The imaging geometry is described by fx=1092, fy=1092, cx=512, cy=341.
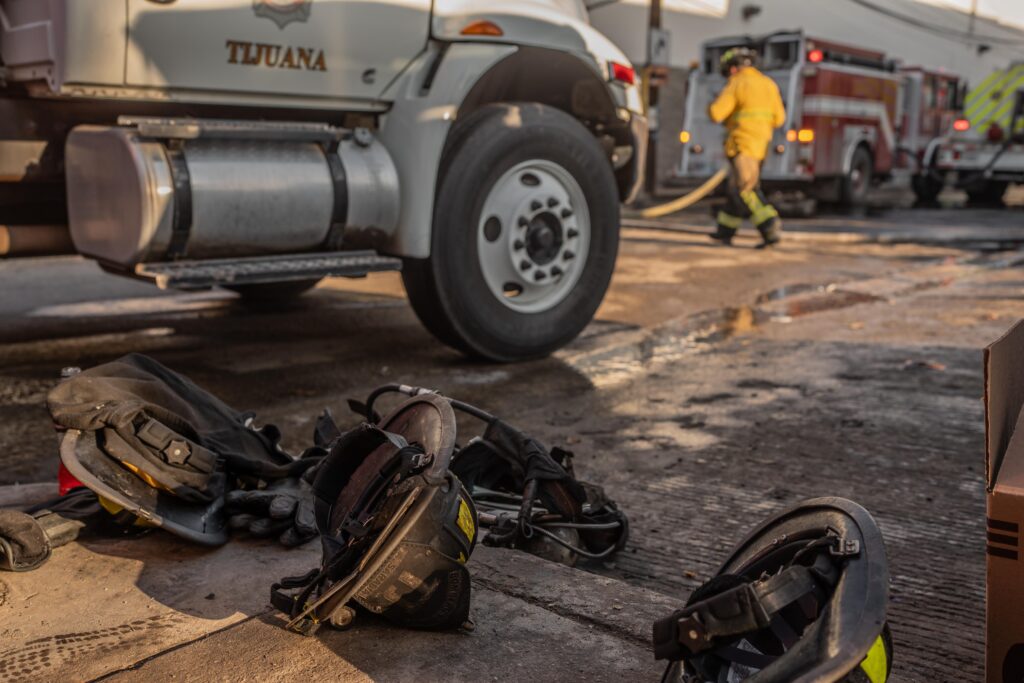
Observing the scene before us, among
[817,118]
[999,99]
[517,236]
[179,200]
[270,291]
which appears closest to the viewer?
[179,200]

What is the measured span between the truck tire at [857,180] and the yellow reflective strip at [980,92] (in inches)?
147

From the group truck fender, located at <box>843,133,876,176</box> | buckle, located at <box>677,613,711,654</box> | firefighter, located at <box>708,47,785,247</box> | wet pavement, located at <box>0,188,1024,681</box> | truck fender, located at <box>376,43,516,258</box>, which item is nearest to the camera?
buckle, located at <box>677,613,711,654</box>

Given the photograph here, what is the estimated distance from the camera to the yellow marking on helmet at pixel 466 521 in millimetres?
2086

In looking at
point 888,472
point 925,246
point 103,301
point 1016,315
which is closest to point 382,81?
point 888,472

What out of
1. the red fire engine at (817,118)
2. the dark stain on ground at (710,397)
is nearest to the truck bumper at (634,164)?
the dark stain on ground at (710,397)

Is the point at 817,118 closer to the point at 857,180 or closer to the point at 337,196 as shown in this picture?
the point at 857,180

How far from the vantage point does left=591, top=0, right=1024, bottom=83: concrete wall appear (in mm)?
17703

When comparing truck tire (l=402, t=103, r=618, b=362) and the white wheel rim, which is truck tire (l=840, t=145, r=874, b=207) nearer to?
truck tire (l=402, t=103, r=618, b=362)

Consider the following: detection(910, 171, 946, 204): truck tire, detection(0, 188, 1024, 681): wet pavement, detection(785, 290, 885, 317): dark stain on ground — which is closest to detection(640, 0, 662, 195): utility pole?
detection(910, 171, 946, 204): truck tire

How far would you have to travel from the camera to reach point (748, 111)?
33.7ft

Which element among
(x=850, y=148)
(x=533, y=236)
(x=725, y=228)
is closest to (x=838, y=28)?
(x=850, y=148)

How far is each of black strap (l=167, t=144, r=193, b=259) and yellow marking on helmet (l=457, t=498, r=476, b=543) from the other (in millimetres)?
2083

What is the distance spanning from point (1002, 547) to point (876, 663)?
0.94 ft

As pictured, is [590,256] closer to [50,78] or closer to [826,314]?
[826,314]
